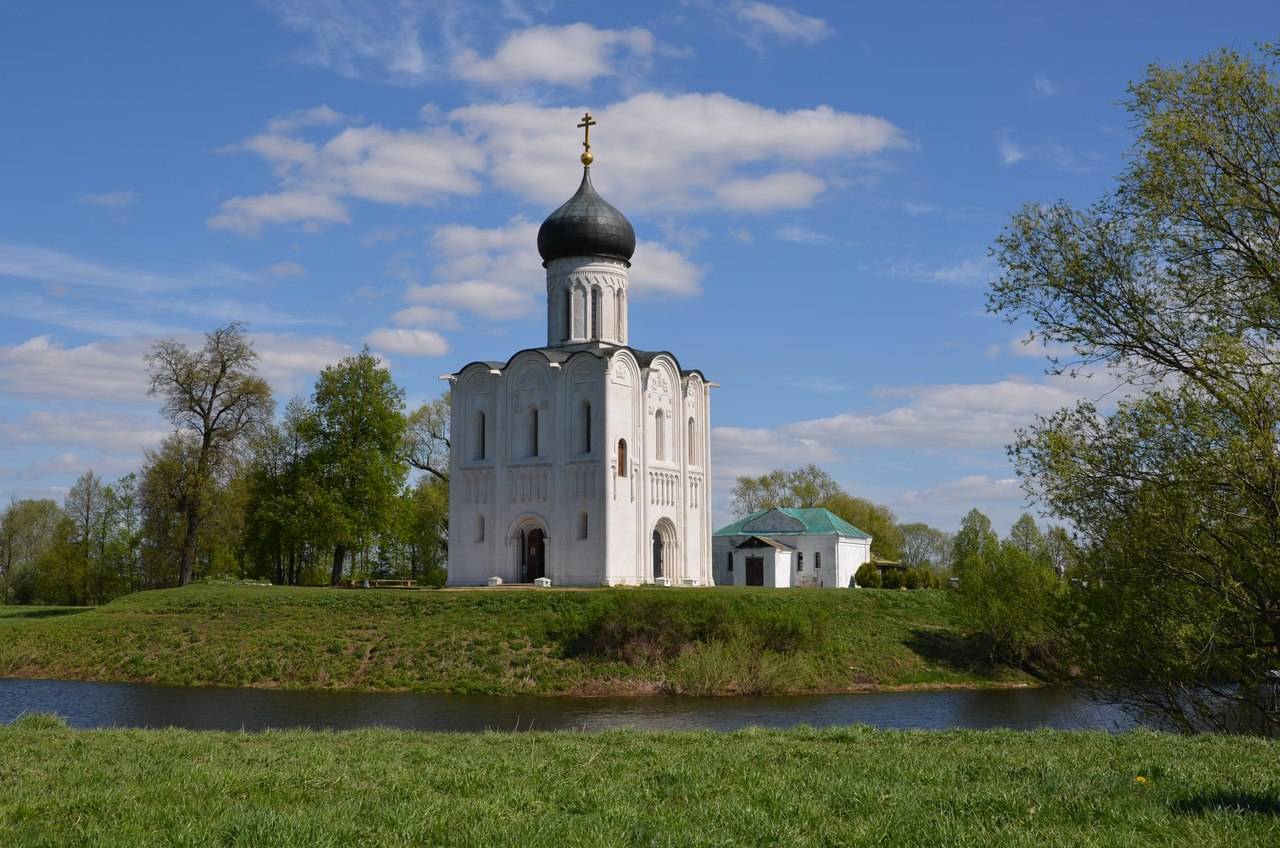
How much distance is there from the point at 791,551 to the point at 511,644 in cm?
2604

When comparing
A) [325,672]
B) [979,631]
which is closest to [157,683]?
[325,672]

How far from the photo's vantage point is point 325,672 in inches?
1225

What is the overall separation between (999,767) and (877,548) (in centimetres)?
6451

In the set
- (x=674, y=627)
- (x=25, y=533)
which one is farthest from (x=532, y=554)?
(x=25, y=533)

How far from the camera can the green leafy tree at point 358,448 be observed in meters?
48.2

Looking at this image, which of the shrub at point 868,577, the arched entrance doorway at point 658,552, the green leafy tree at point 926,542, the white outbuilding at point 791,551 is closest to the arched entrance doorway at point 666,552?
the arched entrance doorway at point 658,552

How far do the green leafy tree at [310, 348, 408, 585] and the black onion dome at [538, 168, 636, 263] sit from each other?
10.5 m

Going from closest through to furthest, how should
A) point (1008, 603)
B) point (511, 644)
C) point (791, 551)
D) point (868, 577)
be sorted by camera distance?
1. point (511, 644)
2. point (1008, 603)
3. point (868, 577)
4. point (791, 551)

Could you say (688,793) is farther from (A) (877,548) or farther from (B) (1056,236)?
(A) (877,548)

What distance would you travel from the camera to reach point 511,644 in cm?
3228

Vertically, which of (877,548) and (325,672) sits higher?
(877,548)

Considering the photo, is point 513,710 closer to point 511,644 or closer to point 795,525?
point 511,644

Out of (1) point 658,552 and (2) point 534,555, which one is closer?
(2) point 534,555

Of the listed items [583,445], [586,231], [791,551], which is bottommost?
[791,551]
